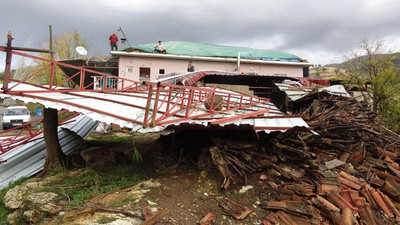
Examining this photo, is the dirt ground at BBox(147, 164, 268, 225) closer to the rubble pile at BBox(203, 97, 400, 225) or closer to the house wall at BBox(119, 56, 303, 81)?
the rubble pile at BBox(203, 97, 400, 225)

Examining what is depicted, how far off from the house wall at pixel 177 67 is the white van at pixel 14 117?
9861 mm

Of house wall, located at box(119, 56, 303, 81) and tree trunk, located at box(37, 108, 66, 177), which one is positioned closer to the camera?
tree trunk, located at box(37, 108, 66, 177)

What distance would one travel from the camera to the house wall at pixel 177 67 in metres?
16.6

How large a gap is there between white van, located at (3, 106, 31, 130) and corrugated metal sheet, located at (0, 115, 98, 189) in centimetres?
1174

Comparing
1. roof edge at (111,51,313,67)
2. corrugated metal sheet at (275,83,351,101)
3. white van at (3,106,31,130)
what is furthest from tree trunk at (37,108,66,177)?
white van at (3,106,31,130)

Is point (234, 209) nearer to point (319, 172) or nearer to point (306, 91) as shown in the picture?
point (319, 172)

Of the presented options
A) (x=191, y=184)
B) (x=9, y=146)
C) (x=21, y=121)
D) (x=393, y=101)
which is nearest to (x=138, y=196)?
(x=191, y=184)

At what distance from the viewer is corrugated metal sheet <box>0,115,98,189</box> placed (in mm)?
7788

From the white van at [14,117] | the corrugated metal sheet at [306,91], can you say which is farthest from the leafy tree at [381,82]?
the white van at [14,117]

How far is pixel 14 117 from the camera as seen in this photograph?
61.8 ft

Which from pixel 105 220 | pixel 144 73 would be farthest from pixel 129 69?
pixel 105 220

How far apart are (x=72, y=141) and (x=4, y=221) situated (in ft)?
14.6

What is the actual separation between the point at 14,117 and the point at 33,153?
13428mm

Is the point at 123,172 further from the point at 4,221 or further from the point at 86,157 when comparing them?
the point at 4,221
